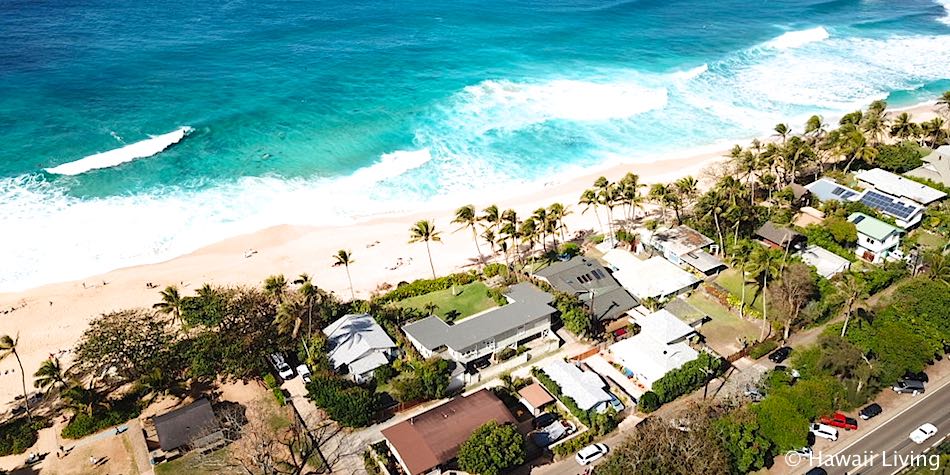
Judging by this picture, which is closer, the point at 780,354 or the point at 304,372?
the point at 304,372

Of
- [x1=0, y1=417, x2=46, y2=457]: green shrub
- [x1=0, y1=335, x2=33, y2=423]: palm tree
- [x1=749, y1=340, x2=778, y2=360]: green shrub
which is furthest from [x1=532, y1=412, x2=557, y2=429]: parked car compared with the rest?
[x1=0, y1=335, x2=33, y2=423]: palm tree

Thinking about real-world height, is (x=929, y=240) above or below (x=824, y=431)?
above

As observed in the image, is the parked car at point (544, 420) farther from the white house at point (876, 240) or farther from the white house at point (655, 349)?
the white house at point (876, 240)

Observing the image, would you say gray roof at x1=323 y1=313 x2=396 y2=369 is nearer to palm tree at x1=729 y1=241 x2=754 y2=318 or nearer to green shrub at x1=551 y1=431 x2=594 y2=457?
green shrub at x1=551 y1=431 x2=594 y2=457

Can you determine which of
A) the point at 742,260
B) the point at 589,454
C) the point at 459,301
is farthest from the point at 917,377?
the point at 459,301

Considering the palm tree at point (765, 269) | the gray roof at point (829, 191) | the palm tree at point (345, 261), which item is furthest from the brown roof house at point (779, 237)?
the palm tree at point (345, 261)

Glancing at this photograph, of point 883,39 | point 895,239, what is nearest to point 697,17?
point 883,39

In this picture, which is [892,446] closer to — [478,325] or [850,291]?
[850,291]
